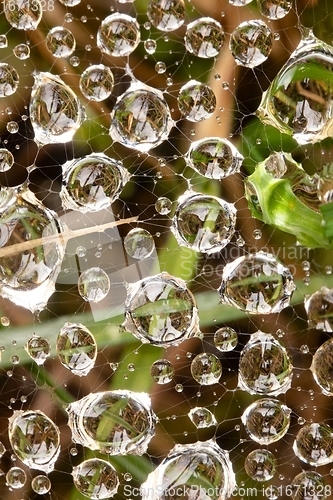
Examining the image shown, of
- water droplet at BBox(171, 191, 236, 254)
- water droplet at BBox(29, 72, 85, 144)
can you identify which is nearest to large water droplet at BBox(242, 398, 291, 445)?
water droplet at BBox(171, 191, 236, 254)

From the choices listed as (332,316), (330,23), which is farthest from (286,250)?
(330,23)

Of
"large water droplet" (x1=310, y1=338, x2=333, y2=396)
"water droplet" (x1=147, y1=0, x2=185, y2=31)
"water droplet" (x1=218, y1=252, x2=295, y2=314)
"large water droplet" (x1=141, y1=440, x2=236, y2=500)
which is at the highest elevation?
"water droplet" (x1=147, y1=0, x2=185, y2=31)

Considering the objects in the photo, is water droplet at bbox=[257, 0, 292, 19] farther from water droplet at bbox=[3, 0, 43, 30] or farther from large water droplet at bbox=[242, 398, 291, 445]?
large water droplet at bbox=[242, 398, 291, 445]

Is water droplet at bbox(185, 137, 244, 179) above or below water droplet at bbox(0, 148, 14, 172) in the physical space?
above

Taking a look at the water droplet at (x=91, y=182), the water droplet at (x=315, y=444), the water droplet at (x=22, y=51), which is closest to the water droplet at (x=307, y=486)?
the water droplet at (x=315, y=444)

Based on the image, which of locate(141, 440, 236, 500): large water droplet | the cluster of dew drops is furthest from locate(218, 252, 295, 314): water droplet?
locate(141, 440, 236, 500): large water droplet

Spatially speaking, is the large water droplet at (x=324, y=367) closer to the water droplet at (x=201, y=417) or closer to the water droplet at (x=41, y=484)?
the water droplet at (x=201, y=417)

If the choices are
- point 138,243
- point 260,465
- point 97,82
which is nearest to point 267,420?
point 260,465
